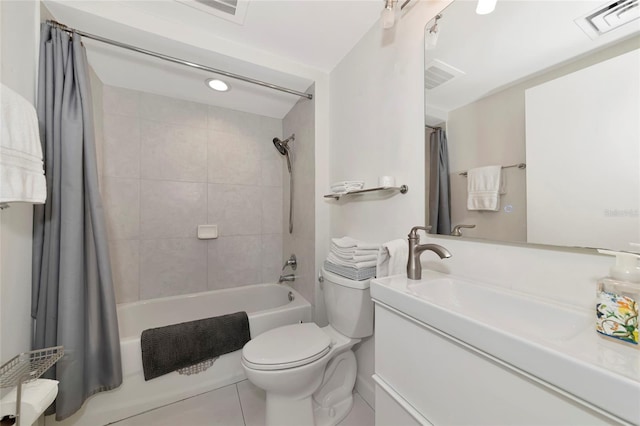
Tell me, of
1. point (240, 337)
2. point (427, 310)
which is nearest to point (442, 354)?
point (427, 310)

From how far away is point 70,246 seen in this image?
1.11 metres

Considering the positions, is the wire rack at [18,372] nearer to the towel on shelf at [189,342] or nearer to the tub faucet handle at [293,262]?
the towel on shelf at [189,342]

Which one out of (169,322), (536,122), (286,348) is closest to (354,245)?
(286,348)

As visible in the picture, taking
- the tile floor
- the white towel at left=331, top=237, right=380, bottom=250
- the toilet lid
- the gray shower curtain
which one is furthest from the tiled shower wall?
the white towel at left=331, top=237, right=380, bottom=250

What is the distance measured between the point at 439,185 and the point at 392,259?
391mm

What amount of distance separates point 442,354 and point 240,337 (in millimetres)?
1302

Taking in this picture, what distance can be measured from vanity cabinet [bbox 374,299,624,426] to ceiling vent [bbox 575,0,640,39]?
90 cm

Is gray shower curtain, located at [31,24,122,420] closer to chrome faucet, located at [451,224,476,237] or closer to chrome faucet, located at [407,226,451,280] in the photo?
chrome faucet, located at [407,226,451,280]

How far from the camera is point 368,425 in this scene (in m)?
1.25

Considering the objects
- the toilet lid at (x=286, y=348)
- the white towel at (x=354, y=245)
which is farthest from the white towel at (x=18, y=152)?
the white towel at (x=354, y=245)

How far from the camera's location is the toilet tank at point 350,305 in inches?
46.1

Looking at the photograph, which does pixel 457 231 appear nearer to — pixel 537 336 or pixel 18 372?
pixel 537 336

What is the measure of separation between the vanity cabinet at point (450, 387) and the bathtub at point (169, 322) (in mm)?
1014

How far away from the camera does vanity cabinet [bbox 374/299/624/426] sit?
44 cm
